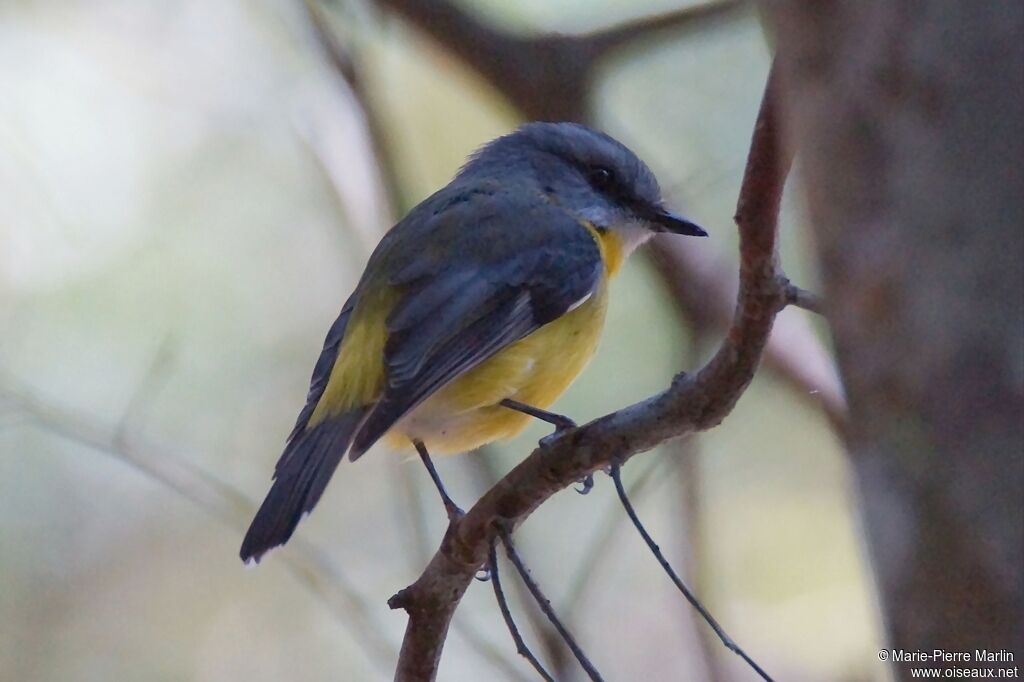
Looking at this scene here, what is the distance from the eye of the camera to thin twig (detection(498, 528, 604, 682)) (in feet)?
6.72

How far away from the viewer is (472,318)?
319cm

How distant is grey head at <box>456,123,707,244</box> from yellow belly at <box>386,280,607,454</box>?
43cm

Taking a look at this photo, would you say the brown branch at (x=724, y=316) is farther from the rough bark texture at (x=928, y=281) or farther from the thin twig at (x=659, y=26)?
the rough bark texture at (x=928, y=281)

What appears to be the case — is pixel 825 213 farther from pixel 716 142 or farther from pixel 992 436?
pixel 716 142

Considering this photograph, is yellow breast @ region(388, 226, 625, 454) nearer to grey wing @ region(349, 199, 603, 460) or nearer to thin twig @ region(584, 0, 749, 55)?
grey wing @ region(349, 199, 603, 460)

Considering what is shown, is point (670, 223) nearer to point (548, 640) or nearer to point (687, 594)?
point (548, 640)

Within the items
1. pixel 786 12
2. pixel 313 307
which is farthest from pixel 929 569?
pixel 313 307

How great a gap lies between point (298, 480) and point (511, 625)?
0.81m

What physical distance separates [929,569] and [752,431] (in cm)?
491

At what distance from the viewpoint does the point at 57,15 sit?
6.36m

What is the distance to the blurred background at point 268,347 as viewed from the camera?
5055mm

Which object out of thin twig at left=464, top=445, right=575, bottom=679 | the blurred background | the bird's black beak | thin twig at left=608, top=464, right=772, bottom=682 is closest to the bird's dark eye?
the bird's black beak

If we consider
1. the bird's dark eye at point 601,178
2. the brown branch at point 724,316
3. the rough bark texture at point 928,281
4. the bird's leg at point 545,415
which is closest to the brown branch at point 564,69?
the brown branch at point 724,316

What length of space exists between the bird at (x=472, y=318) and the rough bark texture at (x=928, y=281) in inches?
75.0
